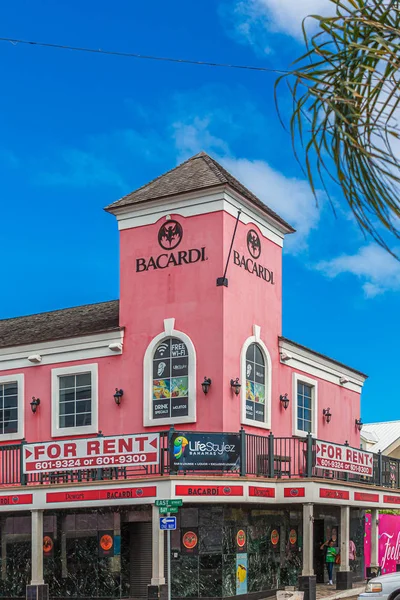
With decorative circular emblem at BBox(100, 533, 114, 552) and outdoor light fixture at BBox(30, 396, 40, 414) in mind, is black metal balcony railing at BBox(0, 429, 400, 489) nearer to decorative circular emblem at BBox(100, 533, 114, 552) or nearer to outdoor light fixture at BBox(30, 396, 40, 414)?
outdoor light fixture at BBox(30, 396, 40, 414)

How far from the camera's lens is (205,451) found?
22.4 meters

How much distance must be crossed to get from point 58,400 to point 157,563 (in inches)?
281

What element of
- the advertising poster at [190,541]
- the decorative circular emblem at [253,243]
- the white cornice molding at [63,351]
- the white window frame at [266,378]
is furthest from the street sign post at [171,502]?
the decorative circular emblem at [253,243]

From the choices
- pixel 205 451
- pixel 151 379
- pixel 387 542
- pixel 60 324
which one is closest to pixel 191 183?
pixel 151 379

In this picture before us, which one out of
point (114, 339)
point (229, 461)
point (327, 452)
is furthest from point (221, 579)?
point (114, 339)

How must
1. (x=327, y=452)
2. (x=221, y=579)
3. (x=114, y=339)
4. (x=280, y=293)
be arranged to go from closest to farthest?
(x=221, y=579)
(x=327, y=452)
(x=114, y=339)
(x=280, y=293)

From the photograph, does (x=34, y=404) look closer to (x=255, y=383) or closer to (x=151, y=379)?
(x=151, y=379)

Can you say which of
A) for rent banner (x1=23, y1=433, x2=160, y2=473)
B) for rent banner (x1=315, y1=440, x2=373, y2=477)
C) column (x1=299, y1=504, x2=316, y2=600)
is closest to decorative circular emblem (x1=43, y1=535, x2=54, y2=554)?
for rent banner (x1=23, y1=433, x2=160, y2=473)

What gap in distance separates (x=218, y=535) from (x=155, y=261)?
755 centimetres

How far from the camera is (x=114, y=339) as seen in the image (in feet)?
85.7

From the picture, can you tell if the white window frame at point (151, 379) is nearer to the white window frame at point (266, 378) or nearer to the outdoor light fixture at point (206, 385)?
the outdoor light fixture at point (206, 385)

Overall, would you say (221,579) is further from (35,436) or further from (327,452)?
(35,436)

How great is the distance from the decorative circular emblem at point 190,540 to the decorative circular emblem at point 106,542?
2.28 meters

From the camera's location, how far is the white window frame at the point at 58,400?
26.0m
